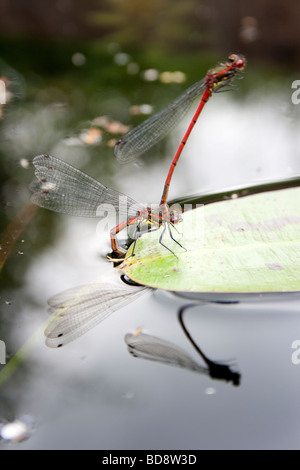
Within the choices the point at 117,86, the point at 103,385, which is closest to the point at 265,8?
the point at 117,86

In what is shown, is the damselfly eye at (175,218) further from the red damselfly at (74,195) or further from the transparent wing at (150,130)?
the transparent wing at (150,130)

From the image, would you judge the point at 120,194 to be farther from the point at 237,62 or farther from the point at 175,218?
the point at 237,62

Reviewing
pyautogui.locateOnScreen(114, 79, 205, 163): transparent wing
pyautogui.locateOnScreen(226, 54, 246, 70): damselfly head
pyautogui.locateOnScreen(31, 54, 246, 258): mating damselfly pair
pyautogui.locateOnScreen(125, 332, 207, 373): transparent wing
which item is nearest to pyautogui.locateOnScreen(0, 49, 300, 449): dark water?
pyautogui.locateOnScreen(125, 332, 207, 373): transparent wing

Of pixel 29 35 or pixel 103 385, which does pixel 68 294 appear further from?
pixel 29 35

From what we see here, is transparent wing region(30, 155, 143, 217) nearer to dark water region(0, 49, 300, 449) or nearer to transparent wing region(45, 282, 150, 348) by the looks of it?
dark water region(0, 49, 300, 449)

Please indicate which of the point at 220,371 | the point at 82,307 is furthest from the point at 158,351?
the point at 82,307
